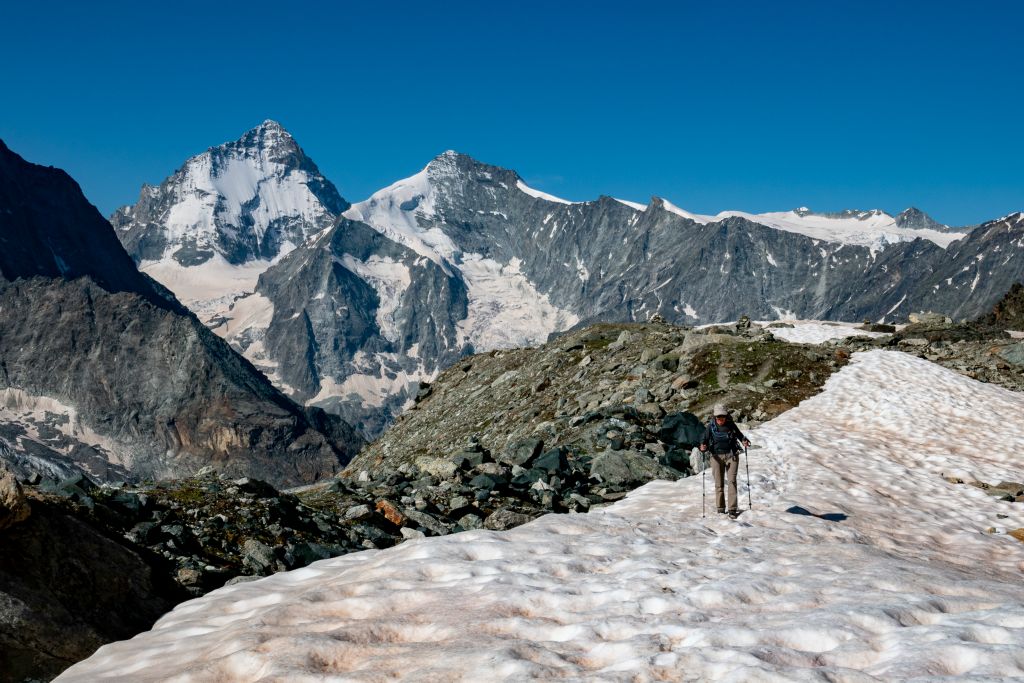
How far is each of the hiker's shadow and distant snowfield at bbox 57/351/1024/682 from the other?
127 millimetres

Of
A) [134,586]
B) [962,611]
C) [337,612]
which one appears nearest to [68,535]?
[134,586]

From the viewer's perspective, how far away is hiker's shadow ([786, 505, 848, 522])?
17.8 meters

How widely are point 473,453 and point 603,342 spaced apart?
85.0ft

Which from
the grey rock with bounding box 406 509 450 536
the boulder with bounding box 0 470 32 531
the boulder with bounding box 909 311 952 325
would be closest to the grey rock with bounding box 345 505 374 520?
the grey rock with bounding box 406 509 450 536

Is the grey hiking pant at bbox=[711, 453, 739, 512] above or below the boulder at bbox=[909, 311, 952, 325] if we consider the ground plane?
below

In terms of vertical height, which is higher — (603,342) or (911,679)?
(603,342)

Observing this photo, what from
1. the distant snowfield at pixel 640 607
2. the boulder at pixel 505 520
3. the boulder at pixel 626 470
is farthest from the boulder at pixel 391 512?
the boulder at pixel 626 470

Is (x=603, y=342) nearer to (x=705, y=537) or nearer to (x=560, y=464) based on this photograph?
(x=560, y=464)

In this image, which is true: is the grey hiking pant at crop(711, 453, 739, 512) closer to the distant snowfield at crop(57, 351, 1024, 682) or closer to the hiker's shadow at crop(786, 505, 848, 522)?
the distant snowfield at crop(57, 351, 1024, 682)

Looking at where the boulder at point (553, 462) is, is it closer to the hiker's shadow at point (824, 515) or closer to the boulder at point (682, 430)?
the boulder at point (682, 430)

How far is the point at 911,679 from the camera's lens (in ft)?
25.2

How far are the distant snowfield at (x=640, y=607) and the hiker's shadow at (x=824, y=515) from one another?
13 centimetres

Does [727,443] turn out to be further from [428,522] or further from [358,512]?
[358,512]

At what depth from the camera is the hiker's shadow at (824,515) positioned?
58.3 ft
